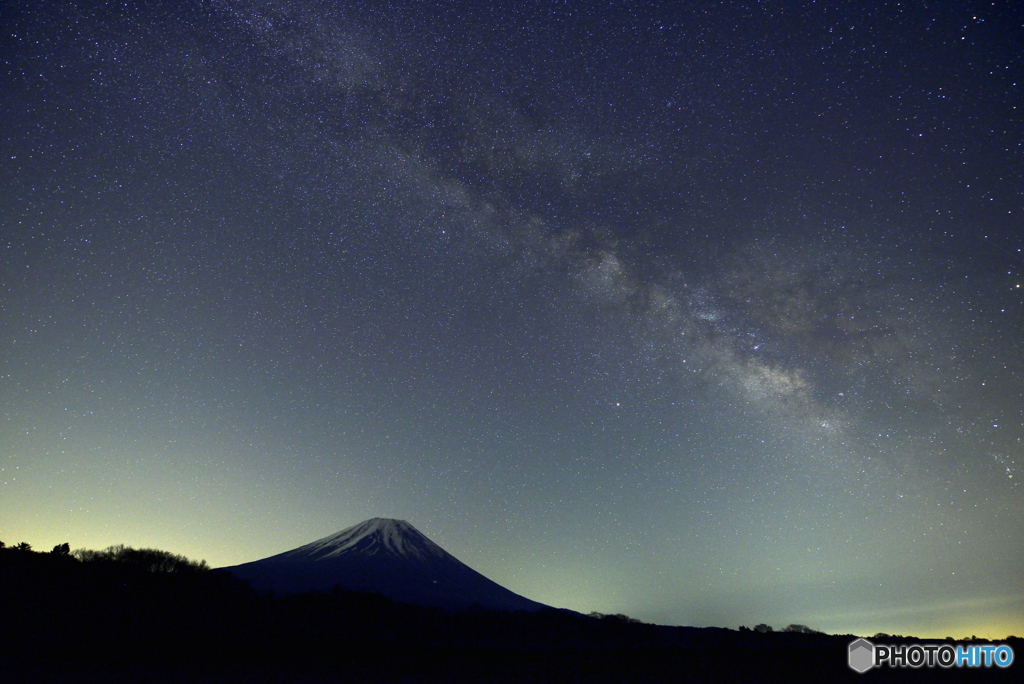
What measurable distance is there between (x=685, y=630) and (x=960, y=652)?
83.1 feet

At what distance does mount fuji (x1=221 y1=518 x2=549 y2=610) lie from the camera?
82.9 m

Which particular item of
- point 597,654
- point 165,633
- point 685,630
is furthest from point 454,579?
point 597,654

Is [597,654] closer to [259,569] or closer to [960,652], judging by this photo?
[960,652]

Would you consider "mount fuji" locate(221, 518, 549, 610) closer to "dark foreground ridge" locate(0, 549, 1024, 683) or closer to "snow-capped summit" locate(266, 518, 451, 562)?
"snow-capped summit" locate(266, 518, 451, 562)

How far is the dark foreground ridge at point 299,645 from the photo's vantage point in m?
14.6

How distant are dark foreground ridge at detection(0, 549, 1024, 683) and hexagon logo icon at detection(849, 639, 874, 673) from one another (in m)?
0.46

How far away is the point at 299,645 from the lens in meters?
21.0

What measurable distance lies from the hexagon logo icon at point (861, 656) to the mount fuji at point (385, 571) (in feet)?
214

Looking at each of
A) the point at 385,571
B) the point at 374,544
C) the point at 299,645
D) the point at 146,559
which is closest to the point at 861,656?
the point at 299,645

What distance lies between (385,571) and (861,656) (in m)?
89.1

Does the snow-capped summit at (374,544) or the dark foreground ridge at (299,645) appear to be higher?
the snow-capped summit at (374,544)

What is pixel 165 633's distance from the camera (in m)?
25.5

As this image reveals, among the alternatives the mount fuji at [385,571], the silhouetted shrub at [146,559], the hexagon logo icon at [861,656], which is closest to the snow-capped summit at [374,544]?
the mount fuji at [385,571]

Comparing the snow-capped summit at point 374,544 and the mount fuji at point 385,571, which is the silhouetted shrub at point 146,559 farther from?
the snow-capped summit at point 374,544
